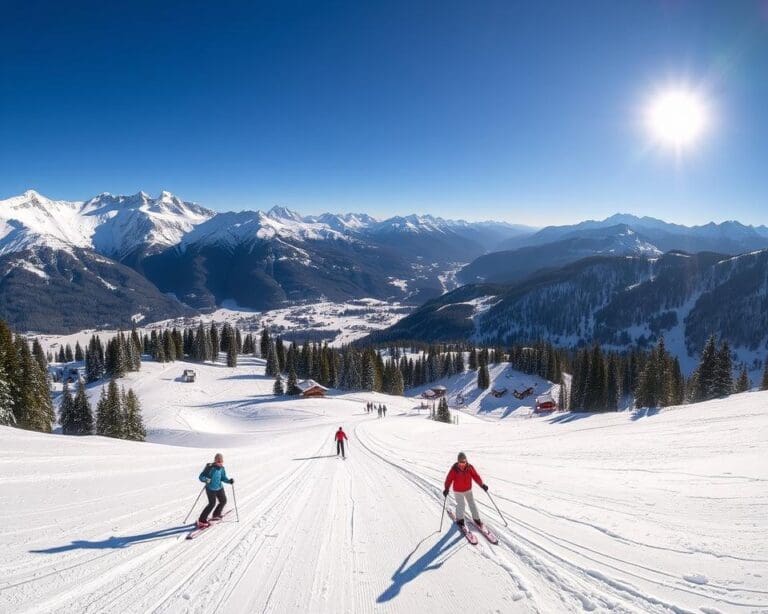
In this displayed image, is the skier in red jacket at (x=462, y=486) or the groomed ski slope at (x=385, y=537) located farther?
the skier in red jacket at (x=462, y=486)

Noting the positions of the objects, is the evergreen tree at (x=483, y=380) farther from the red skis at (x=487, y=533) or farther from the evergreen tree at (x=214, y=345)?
the red skis at (x=487, y=533)

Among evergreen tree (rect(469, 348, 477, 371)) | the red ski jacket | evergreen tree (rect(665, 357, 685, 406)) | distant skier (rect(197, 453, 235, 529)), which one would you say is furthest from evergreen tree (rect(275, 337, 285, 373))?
the red ski jacket

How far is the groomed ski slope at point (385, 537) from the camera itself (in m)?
6.05

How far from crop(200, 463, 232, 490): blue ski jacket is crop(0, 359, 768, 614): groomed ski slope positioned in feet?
3.57

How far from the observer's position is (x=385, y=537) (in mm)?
8656

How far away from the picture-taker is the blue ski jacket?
9.67m

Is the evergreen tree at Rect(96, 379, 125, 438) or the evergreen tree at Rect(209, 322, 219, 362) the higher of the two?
the evergreen tree at Rect(209, 322, 219, 362)

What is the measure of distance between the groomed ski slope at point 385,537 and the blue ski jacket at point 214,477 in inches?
42.8

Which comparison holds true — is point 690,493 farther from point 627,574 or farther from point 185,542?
point 185,542

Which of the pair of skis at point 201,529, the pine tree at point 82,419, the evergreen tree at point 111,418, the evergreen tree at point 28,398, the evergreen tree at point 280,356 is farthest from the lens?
the evergreen tree at point 280,356

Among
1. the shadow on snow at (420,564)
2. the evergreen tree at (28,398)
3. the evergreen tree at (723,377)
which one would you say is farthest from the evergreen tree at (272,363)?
the shadow on snow at (420,564)

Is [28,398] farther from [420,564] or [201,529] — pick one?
[420,564]

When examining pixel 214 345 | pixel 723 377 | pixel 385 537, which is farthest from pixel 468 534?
pixel 214 345

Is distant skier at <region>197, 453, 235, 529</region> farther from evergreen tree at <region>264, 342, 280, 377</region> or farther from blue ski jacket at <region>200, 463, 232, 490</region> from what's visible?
evergreen tree at <region>264, 342, 280, 377</region>
